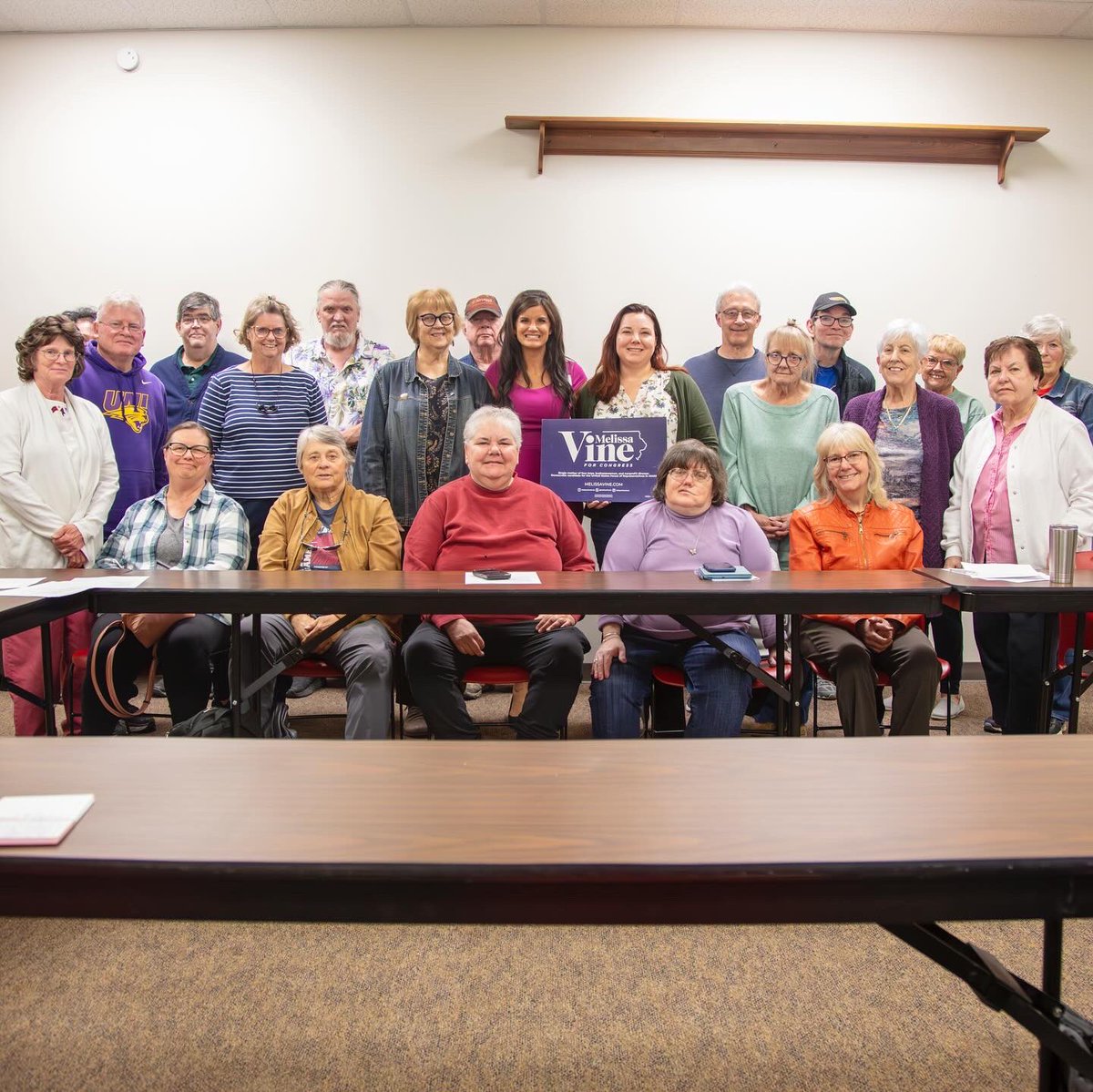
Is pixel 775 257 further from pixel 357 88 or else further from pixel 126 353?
pixel 126 353

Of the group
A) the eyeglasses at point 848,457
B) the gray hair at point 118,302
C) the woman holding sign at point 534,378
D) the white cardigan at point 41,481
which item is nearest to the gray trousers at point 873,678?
the eyeglasses at point 848,457

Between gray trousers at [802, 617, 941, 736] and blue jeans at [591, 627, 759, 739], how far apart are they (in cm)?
25

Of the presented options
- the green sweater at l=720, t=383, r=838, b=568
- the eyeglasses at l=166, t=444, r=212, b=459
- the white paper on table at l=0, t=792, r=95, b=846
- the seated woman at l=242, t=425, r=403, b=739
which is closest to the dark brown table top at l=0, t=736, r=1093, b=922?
the white paper on table at l=0, t=792, r=95, b=846

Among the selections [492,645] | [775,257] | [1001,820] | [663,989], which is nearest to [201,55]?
[775,257]

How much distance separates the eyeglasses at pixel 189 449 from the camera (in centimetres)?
338

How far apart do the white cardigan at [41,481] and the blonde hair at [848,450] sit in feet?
8.90

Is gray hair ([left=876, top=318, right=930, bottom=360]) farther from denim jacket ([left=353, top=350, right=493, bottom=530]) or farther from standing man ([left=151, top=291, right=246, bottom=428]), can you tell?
standing man ([left=151, top=291, right=246, bottom=428])

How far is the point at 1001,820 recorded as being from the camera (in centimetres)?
111

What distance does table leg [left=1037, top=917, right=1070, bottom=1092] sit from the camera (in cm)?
136

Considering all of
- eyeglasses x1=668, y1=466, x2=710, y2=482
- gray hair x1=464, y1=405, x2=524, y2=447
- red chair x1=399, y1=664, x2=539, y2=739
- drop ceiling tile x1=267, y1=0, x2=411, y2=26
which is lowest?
red chair x1=399, y1=664, x2=539, y2=739

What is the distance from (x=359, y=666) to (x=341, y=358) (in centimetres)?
186

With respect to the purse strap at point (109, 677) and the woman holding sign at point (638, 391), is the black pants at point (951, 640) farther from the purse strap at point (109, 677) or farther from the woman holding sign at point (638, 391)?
the purse strap at point (109, 677)

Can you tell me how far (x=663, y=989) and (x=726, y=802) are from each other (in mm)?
915

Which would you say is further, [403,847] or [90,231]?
[90,231]
